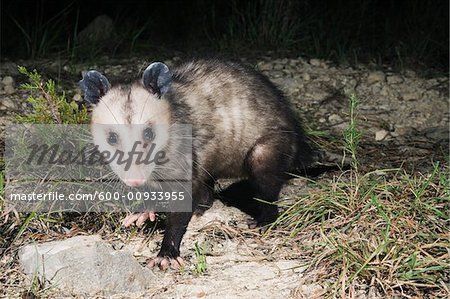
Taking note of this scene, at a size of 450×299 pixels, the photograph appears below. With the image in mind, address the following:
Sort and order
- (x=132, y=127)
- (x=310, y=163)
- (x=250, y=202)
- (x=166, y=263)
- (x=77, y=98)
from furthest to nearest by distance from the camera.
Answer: (x=77, y=98)
(x=310, y=163)
(x=250, y=202)
(x=166, y=263)
(x=132, y=127)

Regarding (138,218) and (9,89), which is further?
(9,89)

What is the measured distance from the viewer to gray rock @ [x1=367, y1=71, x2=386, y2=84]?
617 cm

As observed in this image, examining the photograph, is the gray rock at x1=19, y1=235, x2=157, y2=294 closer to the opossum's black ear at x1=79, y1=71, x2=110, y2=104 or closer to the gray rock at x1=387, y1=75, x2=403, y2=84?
the opossum's black ear at x1=79, y1=71, x2=110, y2=104

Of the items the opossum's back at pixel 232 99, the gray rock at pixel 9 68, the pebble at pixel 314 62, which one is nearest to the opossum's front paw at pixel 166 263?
the opossum's back at pixel 232 99

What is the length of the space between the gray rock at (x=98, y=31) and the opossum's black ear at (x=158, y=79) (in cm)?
302

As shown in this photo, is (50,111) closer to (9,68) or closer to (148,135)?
(148,135)

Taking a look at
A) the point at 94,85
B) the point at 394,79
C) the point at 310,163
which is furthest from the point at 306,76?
the point at 94,85

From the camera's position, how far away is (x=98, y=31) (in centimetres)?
683

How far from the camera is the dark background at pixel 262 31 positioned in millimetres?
6477

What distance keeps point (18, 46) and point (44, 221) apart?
3.22 m

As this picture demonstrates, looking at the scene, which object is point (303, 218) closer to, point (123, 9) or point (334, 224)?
point (334, 224)

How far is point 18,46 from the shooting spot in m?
6.41

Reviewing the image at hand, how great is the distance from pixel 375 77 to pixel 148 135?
129 inches

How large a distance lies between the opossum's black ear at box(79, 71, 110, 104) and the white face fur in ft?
0.11
